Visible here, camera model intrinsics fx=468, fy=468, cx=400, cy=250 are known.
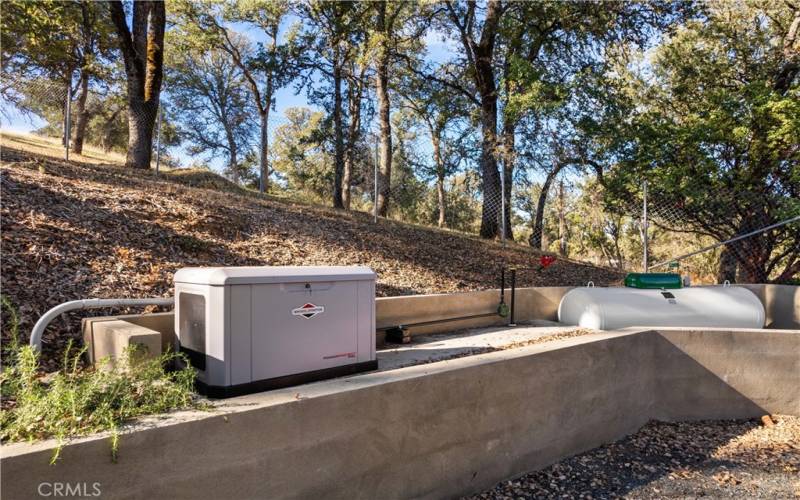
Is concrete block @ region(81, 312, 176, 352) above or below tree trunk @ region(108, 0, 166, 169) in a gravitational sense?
below

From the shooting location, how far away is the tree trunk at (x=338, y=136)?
12602 millimetres

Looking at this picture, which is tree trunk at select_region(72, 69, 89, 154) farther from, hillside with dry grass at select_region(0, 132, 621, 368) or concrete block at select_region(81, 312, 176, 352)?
concrete block at select_region(81, 312, 176, 352)

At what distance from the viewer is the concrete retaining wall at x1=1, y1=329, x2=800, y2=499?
1.97 metres

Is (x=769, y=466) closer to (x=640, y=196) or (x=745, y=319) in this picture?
(x=745, y=319)

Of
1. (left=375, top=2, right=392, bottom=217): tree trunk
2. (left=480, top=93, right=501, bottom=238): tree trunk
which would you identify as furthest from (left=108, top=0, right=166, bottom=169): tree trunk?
(left=480, top=93, right=501, bottom=238): tree trunk

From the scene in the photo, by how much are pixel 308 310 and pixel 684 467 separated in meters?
3.34

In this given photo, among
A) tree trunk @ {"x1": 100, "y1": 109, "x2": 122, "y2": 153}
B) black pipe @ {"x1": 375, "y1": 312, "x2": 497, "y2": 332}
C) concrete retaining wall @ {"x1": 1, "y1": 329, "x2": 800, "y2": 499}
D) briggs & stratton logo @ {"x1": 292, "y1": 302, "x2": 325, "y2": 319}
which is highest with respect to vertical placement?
tree trunk @ {"x1": 100, "y1": 109, "x2": 122, "y2": 153}

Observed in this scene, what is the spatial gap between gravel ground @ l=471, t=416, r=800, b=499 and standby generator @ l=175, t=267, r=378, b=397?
56.7 inches

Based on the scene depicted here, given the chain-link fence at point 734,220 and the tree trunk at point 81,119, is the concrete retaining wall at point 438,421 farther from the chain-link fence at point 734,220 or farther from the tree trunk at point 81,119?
the tree trunk at point 81,119

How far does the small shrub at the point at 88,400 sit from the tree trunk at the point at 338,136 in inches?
400

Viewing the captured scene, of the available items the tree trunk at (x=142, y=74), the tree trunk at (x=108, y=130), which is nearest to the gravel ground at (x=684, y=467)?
the tree trunk at (x=142, y=74)

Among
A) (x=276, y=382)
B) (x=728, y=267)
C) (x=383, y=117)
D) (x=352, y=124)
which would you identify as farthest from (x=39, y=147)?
(x=728, y=267)

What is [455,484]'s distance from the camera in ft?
10.1

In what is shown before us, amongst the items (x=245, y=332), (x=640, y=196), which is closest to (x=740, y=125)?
(x=640, y=196)
